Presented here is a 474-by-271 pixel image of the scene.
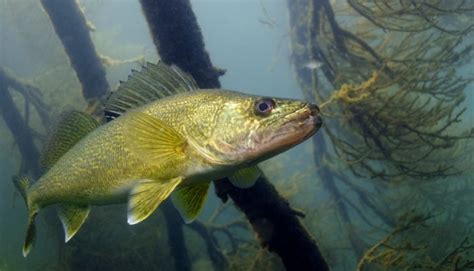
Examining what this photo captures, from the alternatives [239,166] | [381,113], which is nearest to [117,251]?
[381,113]

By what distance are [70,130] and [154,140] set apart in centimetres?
103

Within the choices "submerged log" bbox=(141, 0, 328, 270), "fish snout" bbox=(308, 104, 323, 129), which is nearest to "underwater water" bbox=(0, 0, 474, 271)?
"submerged log" bbox=(141, 0, 328, 270)

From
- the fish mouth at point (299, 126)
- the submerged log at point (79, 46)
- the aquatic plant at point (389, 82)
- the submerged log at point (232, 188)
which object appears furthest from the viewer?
the submerged log at point (79, 46)

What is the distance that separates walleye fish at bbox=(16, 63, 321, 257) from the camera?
2.20m

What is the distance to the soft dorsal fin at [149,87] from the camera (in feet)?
8.91

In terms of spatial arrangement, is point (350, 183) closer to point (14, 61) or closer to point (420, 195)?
point (420, 195)

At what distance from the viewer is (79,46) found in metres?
8.37

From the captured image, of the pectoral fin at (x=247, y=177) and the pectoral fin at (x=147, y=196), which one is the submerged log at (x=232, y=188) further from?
the pectoral fin at (x=147, y=196)

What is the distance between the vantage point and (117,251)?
9766mm

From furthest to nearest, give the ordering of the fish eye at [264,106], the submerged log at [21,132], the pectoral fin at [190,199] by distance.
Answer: the submerged log at [21,132] → the pectoral fin at [190,199] → the fish eye at [264,106]

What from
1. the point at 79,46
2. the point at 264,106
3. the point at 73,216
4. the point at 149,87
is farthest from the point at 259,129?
the point at 79,46

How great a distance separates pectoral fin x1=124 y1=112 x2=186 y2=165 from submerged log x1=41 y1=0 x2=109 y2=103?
20.5ft

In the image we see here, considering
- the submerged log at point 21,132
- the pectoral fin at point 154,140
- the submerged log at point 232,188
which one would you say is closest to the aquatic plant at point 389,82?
the submerged log at point 232,188

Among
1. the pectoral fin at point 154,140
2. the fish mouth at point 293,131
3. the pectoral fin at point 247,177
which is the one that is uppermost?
the pectoral fin at point 154,140
